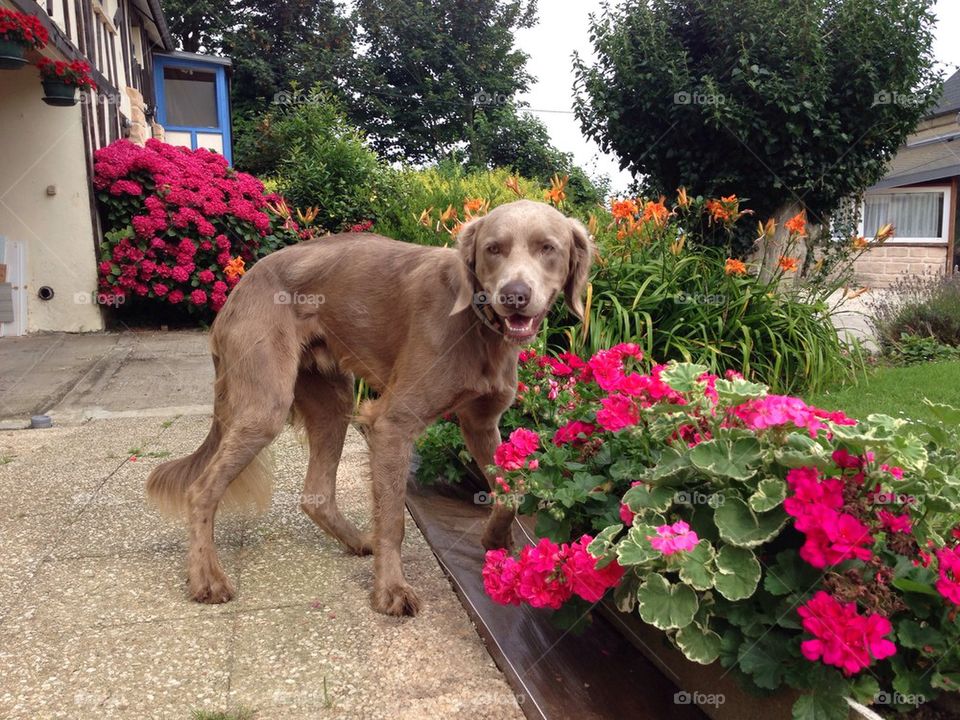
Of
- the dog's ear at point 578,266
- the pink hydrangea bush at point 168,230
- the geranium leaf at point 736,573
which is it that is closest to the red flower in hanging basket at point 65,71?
the pink hydrangea bush at point 168,230

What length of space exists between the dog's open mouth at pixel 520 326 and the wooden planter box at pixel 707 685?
3.02 ft

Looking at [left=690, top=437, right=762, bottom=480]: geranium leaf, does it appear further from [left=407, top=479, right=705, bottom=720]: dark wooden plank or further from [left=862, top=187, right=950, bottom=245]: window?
[left=862, top=187, right=950, bottom=245]: window

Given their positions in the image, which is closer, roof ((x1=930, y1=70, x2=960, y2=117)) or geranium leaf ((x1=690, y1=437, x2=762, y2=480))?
geranium leaf ((x1=690, y1=437, x2=762, y2=480))

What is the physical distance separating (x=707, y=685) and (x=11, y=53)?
7.40m

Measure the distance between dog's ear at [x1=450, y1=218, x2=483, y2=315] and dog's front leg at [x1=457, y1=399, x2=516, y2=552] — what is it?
46 cm

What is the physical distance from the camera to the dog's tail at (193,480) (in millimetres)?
3170

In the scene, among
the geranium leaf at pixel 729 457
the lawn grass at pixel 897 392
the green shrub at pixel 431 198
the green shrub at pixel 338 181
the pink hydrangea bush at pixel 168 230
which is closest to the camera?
the geranium leaf at pixel 729 457

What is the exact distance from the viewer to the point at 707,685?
2084 mm

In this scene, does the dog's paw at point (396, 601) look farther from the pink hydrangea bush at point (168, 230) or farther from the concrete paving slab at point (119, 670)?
the pink hydrangea bush at point (168, 230)

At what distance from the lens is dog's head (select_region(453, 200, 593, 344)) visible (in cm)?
253

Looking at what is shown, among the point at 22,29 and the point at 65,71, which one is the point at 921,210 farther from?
the point at 22,29

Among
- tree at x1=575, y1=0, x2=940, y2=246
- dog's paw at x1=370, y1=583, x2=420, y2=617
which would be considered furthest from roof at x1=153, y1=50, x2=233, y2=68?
dog's paw at x1=370, y1=583, x2=420, y2=617

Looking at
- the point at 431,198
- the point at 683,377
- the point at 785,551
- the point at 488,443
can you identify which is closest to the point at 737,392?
the point at 683,377

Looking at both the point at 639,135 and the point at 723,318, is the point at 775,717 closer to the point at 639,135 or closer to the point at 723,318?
the point at 723,318
